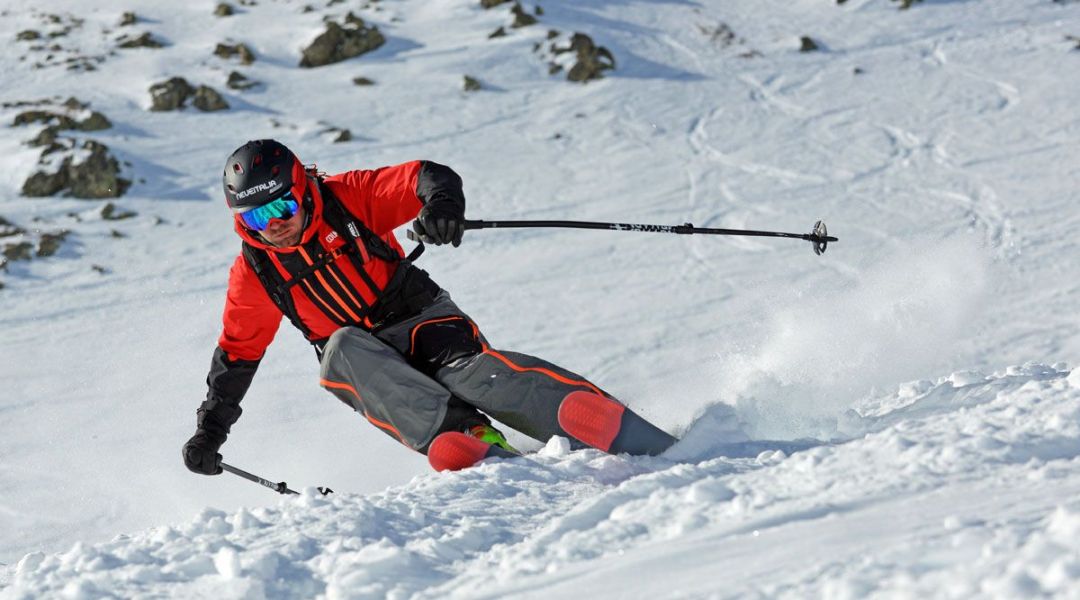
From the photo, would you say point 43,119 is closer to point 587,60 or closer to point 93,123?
point 93,123

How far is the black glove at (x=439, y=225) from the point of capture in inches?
171

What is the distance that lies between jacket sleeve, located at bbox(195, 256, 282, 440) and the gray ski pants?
0.54 meters

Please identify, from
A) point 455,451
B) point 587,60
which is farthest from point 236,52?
point 455,451

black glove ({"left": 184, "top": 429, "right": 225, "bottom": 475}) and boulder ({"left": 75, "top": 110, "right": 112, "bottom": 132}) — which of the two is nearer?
black glove ({"left": 184, "top": 429, "right": 225, "bottom": 475})

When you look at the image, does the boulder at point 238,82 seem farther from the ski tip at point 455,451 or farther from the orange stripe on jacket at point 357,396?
the ski tip at point 455,451

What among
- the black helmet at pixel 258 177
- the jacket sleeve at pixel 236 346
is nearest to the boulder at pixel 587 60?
the jacket sleeve at pixel 236 346

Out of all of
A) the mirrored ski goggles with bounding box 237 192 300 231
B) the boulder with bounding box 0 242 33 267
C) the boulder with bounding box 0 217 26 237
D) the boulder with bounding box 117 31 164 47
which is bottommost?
the boulder with bounding box 0 242 33 267

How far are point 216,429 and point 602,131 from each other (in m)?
10.8

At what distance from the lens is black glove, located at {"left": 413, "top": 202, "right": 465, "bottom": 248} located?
434 centimetres

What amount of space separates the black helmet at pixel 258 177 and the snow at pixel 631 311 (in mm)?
1468

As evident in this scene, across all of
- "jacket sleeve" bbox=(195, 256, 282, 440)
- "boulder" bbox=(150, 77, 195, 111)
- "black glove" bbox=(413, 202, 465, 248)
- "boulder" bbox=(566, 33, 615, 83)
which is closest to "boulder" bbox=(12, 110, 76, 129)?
"boulder" bbox=(150, 77, 195, 111)

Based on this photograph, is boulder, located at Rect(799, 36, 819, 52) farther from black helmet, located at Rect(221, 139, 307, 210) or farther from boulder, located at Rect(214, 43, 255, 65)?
black helmet, located at Rect(221, 139, 307, 210)

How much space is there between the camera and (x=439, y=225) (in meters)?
4.34

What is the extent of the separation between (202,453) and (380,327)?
1007 millimetres
